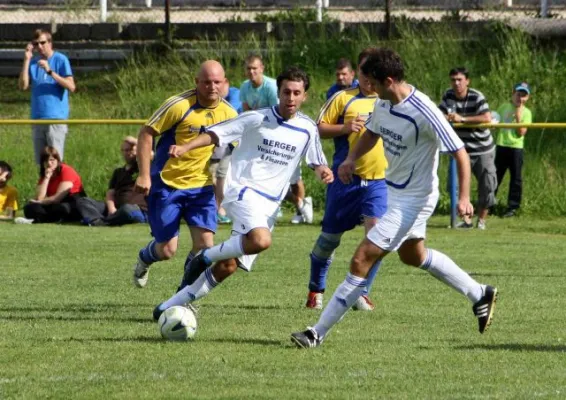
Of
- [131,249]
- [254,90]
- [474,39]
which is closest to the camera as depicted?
[131,249]

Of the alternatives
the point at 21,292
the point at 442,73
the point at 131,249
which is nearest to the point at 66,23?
the point at 442,73

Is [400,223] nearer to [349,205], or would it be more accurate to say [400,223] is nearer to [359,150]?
[359,150]

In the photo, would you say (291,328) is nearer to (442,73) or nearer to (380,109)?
(380,109)

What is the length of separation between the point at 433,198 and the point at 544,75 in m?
13.8

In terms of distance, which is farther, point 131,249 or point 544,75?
point 544,75

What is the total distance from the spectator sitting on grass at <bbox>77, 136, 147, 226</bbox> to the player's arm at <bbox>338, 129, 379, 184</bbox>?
342 inches

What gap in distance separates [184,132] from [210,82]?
451mm

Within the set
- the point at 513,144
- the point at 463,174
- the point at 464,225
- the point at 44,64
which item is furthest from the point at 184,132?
the point at 513,144

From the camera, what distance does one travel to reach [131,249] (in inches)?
561

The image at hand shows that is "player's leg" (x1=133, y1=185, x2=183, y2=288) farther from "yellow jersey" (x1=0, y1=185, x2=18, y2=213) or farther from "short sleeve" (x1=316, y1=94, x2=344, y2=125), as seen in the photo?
"yellow jersey" (x1=0, y1=185, x2=18, y2=213)

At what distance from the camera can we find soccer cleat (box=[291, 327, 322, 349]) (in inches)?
309

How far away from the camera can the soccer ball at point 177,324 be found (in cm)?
820

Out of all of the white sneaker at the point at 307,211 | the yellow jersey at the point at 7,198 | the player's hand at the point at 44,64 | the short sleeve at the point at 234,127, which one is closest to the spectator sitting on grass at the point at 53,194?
the yellow jersey at the point at 7,198

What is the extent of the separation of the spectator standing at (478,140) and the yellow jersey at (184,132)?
6.88 metres
